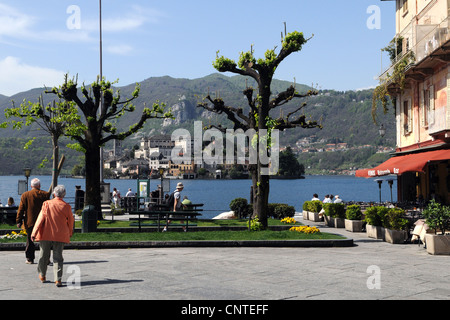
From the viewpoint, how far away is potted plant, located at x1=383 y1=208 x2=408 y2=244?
58.4 ft

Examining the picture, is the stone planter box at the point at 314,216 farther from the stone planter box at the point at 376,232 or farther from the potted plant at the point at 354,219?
the stone planter box at the point at 376,232

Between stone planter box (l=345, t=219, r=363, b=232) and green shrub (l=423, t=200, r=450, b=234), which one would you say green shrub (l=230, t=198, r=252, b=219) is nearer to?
stone planter box (l=345, t=219, r=363, b=232)

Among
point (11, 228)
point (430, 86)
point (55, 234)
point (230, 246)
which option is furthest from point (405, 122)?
point (55, 234)

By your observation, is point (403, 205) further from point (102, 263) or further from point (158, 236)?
point (102, 263)

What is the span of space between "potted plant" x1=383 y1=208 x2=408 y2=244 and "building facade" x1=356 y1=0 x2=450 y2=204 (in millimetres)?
5884

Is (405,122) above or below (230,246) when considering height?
above

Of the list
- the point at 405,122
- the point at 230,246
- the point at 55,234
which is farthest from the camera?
the point at 405,122

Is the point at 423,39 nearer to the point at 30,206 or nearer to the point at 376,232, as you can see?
the point at 376,232

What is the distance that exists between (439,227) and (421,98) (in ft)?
55.8

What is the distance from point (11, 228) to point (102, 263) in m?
9.79

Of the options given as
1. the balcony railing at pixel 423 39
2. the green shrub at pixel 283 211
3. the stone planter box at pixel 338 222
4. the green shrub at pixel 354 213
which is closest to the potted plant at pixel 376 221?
the green shrub at pixel 354 213

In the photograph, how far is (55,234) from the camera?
10.2 meters

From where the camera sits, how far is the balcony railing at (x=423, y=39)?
2503 cm

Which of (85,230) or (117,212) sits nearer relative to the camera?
(85,230)
